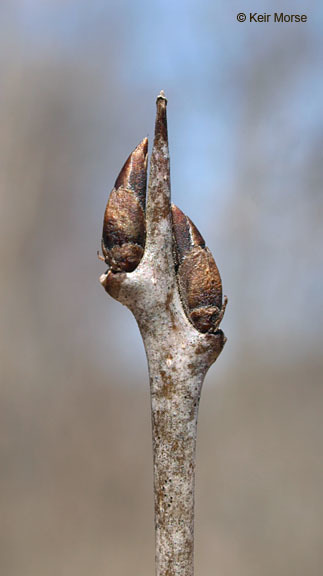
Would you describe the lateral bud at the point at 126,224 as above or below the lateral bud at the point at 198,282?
above

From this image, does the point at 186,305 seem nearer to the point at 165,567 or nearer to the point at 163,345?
the point at 163,345

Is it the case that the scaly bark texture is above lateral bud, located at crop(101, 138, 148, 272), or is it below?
below

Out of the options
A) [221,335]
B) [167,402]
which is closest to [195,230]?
[221,335]

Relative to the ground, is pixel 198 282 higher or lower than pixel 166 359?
higher
